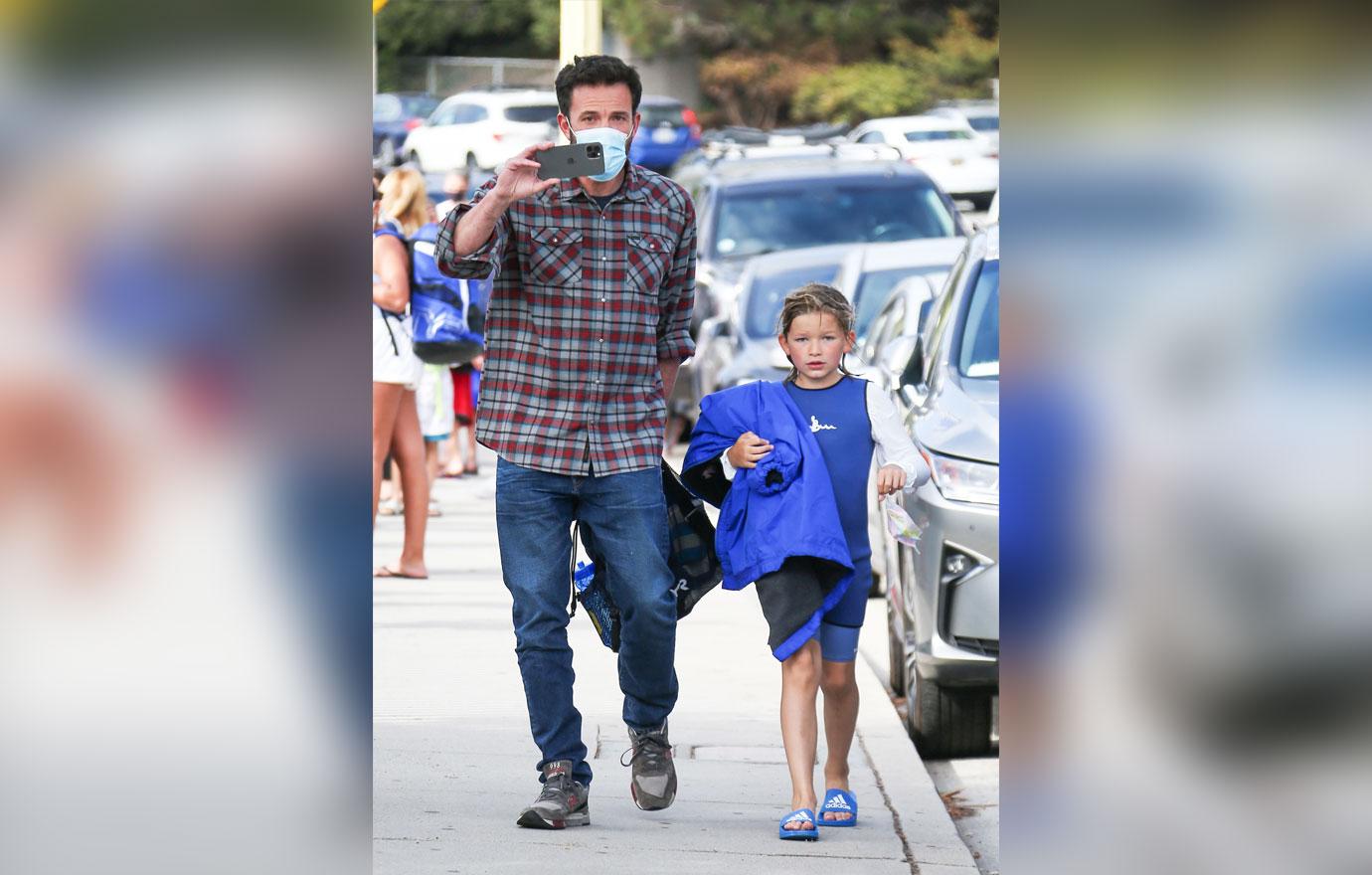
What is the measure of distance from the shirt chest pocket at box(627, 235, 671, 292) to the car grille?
5.86ft

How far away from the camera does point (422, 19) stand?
5306cm

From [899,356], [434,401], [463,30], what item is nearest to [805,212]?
[434,401]

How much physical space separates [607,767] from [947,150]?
29057 mm

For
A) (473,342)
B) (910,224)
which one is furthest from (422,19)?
(473,342)

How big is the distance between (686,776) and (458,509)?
765 centimetres

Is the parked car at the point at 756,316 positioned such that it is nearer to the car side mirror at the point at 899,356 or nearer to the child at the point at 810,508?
the car side mirror at the point at 899,356

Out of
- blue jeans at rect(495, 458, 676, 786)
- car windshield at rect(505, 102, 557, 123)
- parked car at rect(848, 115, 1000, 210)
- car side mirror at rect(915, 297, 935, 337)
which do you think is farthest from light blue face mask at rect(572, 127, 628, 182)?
car windshield at rect(505, 102, 557, 123)

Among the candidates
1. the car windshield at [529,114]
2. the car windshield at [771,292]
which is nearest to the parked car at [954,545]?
the car windshield at [771,292]

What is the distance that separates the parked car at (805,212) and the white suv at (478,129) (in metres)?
22.5

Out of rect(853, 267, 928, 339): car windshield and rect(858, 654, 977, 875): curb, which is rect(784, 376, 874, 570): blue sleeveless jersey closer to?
rect(858, 654, 977, 875): curb

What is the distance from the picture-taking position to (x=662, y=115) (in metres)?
36.6

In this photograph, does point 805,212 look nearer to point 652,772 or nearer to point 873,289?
point 873,289
